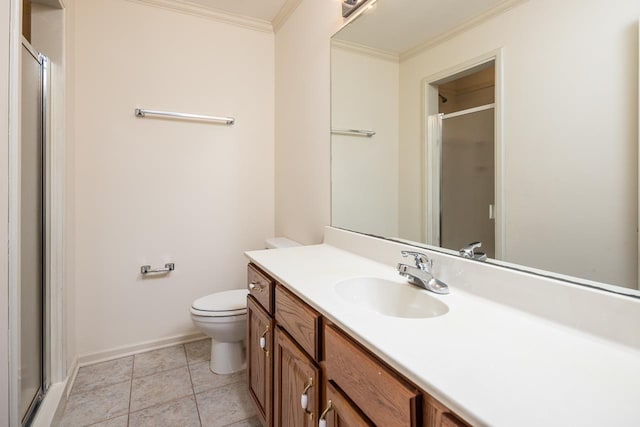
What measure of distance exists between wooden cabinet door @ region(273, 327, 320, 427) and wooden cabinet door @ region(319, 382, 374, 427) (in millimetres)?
76

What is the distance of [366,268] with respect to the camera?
4.17 ft

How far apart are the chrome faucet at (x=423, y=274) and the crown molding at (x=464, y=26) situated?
30.6 inches

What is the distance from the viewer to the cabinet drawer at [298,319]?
0.90 metres

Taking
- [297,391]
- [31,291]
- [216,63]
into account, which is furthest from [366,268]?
[216,63]

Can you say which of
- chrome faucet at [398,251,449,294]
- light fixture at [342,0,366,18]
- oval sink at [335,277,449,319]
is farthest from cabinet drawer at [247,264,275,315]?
light fixture at [342,0,366,18]

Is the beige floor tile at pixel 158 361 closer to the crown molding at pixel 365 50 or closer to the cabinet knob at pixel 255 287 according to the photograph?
the cabinet knob at pixel 255 287

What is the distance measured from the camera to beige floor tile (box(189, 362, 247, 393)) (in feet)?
5.76

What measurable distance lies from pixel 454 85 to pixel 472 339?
2.84 ft

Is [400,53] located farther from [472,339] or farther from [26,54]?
[26,54]

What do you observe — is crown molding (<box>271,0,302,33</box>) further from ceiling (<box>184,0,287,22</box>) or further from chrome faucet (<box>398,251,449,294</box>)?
chrome faucet (<box>398,251,449,294</box>)

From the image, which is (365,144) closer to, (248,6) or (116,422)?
(248,6)

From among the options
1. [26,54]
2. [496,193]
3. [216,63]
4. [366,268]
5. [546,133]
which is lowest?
[366,268]

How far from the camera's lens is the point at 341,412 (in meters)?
0.76

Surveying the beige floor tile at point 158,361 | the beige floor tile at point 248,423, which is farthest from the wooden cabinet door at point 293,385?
the beige floor tile at point 158,361
